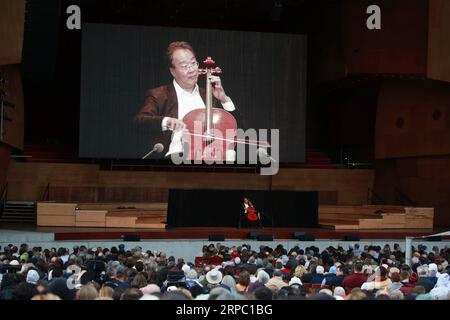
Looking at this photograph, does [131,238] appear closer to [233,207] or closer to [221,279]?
[233,207]

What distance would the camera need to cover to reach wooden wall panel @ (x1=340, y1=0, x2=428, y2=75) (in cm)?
2161

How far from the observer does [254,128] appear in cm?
2477

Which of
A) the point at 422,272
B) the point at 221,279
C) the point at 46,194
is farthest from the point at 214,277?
the point at 46,194

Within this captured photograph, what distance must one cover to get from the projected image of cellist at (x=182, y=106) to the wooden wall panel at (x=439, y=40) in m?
7.99

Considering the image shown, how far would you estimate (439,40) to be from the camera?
2098 centimetres

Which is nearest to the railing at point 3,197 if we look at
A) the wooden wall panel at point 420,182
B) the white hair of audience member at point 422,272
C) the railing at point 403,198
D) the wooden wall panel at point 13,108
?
the wooden wall panel at point 13,108

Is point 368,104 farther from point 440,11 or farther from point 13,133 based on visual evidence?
point 13,133

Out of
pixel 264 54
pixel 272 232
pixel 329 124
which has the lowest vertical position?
pixel 272 232

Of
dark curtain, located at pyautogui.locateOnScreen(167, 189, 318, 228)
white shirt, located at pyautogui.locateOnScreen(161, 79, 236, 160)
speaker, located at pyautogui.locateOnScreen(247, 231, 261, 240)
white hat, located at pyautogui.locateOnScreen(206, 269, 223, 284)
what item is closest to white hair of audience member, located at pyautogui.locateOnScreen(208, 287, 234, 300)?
white hat, located at pyautogui.locateOnScreen(206, 269, 223, 284)

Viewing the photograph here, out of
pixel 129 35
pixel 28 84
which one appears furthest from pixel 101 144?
pixel 28 84

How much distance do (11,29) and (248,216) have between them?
9.27 meters

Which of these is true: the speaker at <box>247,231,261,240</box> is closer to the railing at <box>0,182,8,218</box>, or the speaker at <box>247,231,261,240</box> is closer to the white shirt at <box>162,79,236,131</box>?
the white shirt at <box>162,79,236,131</box>

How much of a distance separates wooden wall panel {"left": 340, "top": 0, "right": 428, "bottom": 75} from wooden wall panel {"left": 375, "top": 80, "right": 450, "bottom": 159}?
166 centimetres

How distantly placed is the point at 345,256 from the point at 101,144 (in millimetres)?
14511
